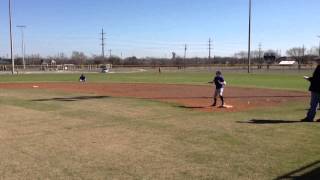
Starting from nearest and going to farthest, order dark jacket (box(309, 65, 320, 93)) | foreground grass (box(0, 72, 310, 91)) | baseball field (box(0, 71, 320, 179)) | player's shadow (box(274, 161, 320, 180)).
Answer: player's shadow (box(274, 161, 320, 180)) < baseball field (box(0, 71, 320, 179)) < dark jacket (box(309, 65, 320, 93)) < foreground grass (box(0, 72, 310, 91))

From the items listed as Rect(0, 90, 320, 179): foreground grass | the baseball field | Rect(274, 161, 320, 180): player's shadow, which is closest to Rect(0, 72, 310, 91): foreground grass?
A: the baseball field

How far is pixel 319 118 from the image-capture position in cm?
1416

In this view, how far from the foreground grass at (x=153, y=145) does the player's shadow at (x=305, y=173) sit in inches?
5.5

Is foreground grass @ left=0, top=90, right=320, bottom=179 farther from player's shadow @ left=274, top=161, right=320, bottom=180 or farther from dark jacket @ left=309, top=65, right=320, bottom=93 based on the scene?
dark jacket @ left=309, top=65, right=320, bottom=93

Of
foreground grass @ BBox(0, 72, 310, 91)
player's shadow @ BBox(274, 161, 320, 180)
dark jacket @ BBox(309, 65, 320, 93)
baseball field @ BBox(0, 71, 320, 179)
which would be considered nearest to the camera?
player's shadow @ BBox(274, 161, 320, 180)

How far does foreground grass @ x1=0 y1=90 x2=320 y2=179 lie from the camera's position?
7738 millimetres

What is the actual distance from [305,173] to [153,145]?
345cm

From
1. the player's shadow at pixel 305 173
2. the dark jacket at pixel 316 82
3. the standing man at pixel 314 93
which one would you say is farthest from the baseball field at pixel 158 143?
the dark jacket at pixel 316 82

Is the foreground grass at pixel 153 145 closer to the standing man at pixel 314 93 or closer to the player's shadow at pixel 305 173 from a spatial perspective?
the player's shadow at pixel 305 173

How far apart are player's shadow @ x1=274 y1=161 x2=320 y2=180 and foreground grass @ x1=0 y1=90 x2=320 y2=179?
0.46 feet

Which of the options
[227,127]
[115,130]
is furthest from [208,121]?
[115,130]

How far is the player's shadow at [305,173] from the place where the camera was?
7230 mm

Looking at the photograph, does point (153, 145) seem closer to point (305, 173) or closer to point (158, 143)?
point (158, 143)

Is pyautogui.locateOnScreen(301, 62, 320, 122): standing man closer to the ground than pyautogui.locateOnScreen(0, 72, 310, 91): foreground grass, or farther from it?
farther from it
